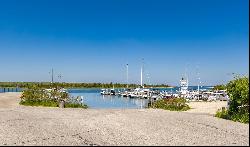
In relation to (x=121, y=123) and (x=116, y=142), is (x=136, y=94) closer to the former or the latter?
(x=121, y=123)

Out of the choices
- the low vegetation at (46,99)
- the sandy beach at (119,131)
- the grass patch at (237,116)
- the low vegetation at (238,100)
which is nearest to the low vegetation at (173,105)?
the low vegetation at (46,99)

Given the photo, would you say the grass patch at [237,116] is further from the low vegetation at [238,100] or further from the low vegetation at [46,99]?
the low vegetation at [46,99]

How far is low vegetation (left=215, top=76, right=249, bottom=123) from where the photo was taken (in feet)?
86.0

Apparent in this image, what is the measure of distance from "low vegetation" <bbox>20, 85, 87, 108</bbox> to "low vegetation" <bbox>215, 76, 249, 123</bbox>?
16.2m

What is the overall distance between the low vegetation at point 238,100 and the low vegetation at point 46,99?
16.2 m

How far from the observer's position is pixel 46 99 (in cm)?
4222

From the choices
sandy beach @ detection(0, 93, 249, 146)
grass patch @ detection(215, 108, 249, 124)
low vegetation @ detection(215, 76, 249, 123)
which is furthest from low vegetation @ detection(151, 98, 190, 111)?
sandy beach @ detection(0, 93, 249, 146)

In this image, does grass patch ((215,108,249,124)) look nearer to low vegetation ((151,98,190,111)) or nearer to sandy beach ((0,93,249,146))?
sandy beach ((0,93,249,146))

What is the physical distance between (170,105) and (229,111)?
1011 centimetres

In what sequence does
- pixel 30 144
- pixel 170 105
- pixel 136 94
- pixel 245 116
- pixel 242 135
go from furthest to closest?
pixel 136 94, pixel 170 105, pixel 245 116, pixel 242 135, pixel 30 144

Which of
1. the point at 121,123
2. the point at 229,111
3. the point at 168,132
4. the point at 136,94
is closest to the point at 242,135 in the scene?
the point at 168,132

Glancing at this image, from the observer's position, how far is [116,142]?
17406 millimetres

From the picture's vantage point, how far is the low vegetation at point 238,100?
26.2 meters

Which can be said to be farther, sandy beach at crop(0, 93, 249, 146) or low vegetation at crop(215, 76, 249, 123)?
low vegetation at crop(215, 76, 249, 123)
